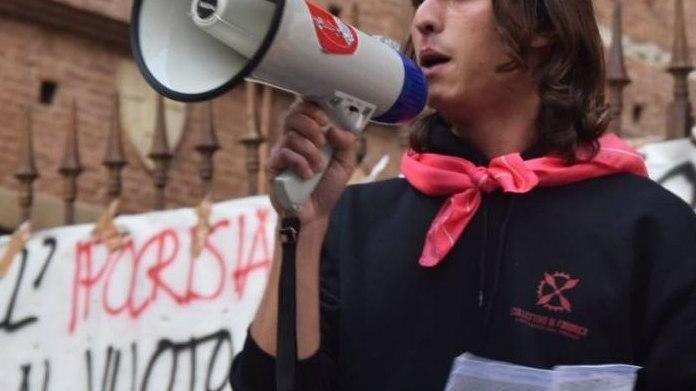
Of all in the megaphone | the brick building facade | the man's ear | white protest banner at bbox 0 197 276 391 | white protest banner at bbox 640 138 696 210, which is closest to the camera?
the megaphone

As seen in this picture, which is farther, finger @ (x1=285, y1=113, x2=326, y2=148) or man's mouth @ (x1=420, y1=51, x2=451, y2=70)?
man's mouth @ (x1=420, y1=51, x2=451, y2=70)

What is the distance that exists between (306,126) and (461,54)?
33 cm

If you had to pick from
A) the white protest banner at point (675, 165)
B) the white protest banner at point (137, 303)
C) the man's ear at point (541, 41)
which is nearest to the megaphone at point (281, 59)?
the man's ear at point (541, 41)

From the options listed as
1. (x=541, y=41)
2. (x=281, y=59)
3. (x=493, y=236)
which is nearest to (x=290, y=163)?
(x=281, y=59)

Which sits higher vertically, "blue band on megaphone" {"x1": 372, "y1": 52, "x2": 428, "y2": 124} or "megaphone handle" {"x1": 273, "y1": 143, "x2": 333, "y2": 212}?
"blue band on megaphone" {"x1": 372, "y1": 52, "x2": 428, "y2": 124}

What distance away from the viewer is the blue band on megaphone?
1.70 metres

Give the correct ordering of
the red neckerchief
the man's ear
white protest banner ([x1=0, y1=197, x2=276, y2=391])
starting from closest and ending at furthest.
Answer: the red neckerchief, the man's ear, white protest banner ([x1=0, y1=197, x2=276, y2=391])

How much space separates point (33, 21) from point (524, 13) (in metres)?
4.93

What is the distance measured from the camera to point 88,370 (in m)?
4.60

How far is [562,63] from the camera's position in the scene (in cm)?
187

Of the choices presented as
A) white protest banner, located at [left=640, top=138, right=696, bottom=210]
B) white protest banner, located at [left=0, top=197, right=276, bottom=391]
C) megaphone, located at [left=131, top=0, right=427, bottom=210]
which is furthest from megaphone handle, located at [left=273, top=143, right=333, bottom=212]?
white protest banner, located at [left=0, top=197, right=276, bottom=391]

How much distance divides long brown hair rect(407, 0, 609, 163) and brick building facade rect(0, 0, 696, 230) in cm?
417

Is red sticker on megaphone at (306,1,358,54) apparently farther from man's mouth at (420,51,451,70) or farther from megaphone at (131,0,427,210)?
man's mouth at (420,51,451,70)

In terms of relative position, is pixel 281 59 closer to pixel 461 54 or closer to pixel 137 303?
pixel 461 54
